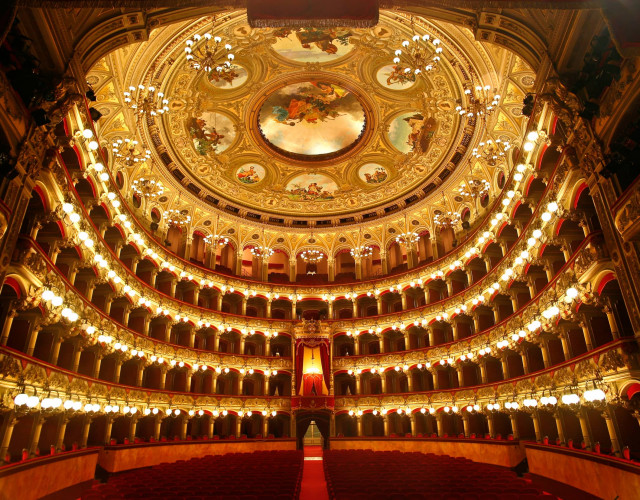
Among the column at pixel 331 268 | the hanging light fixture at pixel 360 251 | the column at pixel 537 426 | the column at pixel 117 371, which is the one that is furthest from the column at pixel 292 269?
the column at pixel 537 426

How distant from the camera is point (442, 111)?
85.1 ft

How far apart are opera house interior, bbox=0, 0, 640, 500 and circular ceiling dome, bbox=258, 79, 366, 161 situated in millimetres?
167

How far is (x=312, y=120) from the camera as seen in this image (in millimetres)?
29328

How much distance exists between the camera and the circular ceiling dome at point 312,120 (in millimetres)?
27422

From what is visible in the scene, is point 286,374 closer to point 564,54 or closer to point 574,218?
point 574,218

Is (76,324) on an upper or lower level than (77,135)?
lower

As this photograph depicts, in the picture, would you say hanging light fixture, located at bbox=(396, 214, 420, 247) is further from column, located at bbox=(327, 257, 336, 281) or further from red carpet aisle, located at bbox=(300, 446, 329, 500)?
red carpet aisle, located at bbox=(300, 446, 329, 500)

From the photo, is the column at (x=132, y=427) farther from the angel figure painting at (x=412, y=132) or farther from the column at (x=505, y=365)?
the angel figure painting at (x=412, y=132)

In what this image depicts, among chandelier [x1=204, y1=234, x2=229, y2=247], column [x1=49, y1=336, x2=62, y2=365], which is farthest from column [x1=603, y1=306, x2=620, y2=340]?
chandelier [x1=204, y1=234, x2=229, y2=247]

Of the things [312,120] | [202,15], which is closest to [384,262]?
[312,120]

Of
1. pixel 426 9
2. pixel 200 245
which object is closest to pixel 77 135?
pixel 426 9

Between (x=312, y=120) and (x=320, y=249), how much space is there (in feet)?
38.6

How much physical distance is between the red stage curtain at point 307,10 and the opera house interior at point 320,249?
37 millimetres

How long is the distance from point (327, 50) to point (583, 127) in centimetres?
1631
